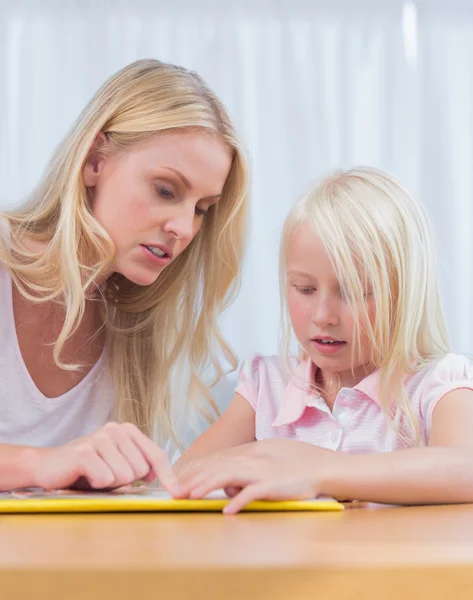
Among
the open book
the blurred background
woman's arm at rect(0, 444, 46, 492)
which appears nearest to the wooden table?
the open book

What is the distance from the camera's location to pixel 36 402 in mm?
1606

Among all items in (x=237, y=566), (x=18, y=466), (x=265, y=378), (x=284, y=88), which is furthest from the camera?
(x=284, y=88)

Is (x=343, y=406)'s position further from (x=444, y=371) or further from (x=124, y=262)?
(x=124, y=262)

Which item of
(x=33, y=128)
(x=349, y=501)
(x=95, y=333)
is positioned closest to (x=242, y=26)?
(x=33, y=128)

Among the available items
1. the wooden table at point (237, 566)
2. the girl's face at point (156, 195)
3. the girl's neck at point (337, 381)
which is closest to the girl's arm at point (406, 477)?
the wooden table at point (237, 566)

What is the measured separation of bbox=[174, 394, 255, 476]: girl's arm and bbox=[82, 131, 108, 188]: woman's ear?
49 cm

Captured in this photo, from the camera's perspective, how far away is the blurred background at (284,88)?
217 centimetres

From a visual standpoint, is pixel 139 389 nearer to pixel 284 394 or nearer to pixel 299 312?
pixel 284 394

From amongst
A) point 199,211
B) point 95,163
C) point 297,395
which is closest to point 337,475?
point 297,395

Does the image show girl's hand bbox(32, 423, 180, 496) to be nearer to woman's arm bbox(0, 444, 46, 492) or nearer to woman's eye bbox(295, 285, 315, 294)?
woman's arm bbox(0, 444, 46, 492)

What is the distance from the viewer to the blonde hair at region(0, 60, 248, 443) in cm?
153

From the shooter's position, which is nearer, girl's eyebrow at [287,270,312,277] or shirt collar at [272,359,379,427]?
girl's eyebrow at [287,270,312,277]

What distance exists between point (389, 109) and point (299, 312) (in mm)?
1055

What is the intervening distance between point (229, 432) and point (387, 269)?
1.37 feet
